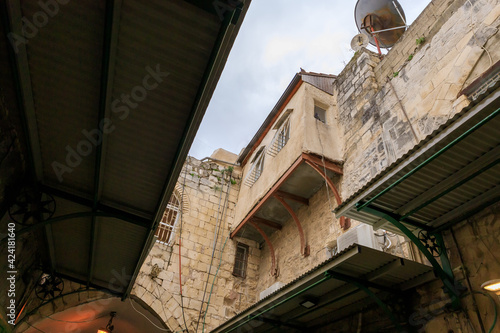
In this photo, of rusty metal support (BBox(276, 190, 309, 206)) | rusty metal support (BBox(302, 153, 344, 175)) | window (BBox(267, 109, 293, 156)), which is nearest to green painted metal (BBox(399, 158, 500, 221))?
rusty metal support (BBox(302, 153, 344, 175))

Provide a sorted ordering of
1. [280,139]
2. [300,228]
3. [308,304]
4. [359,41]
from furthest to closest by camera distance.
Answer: [280,139] → [359,41] → [300,228] → [308,304]

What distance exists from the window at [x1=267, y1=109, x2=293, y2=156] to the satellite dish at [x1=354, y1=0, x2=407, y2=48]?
3436mm

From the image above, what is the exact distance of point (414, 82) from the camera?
21.6ft

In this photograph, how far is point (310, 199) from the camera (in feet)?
29.7

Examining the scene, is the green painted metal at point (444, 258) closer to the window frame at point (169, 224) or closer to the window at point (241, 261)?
the window at point (241, 261)

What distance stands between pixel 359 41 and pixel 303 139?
142 inches

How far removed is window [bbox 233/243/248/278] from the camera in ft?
35.7

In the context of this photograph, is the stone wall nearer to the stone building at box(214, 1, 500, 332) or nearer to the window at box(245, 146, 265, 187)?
the stone building at box(214, 1, 500, 332)

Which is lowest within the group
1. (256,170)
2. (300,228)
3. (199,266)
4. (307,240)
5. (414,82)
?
(199,266)

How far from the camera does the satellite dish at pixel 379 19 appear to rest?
10.1 meters

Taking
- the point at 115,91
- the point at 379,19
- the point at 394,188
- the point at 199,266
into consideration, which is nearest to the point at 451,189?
the point at 394,188

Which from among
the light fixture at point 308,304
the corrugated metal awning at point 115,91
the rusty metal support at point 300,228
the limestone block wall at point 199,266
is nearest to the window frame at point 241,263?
the limestone block wall at point 199,266

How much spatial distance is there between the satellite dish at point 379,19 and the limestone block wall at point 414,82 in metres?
1.65

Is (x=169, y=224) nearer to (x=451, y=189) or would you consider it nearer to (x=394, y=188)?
(x=394, y=188)
